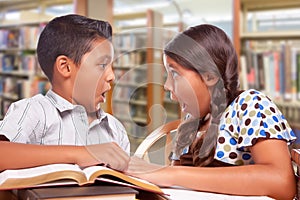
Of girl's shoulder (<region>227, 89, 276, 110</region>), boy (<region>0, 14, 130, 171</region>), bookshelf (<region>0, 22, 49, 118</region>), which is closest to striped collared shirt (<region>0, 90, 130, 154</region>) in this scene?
boy (<region>0, 14, 130, 171</region>)

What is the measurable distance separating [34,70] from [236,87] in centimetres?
270

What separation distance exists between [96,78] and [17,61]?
300cm

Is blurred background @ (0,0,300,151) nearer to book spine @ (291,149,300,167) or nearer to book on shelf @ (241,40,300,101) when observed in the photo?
book on shelf @ (241,40,300,101)

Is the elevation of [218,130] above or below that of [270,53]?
below

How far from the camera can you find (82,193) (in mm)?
467

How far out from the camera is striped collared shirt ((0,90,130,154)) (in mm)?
708

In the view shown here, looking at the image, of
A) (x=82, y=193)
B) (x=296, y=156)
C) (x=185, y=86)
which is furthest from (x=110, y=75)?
(x=296, y=156)

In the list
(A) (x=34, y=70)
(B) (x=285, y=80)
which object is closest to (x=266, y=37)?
(B) (x=285, y=80)

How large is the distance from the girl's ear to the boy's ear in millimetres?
297

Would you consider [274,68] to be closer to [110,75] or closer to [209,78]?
[209,78]

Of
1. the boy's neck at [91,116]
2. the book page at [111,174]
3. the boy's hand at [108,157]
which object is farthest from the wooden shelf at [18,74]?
the book page at [111,174]

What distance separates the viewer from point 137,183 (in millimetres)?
523

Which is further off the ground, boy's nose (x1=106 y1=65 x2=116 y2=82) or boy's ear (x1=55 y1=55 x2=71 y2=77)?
boy's ear (x1=55 y1=55 x2=71 y2=77)

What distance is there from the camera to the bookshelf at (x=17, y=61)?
125 inches
